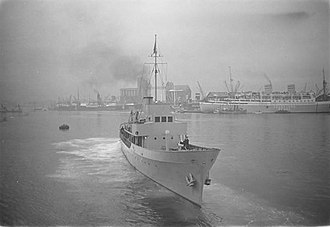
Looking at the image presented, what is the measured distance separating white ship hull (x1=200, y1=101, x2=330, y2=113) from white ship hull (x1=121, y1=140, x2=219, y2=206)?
75.1 ft

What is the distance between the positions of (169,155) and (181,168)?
38 cm

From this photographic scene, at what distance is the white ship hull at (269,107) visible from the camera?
2974 cm

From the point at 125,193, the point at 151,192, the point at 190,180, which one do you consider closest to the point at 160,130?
the point at 151,192

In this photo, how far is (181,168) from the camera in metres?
6.34

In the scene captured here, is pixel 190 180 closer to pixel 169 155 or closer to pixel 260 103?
pixel 169 155

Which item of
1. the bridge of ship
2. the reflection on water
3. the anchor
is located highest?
the bridge of ship

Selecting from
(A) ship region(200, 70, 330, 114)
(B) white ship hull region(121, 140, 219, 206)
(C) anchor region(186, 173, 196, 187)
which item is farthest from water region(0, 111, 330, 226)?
(A) ship region(200, 70, 330, 114)

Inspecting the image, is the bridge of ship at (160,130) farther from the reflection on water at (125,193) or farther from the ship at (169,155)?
the reflection on water at (125,193)

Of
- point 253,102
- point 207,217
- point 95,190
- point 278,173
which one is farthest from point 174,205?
point 253,102

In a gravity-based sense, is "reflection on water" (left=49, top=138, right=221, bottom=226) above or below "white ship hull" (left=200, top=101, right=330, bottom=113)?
below

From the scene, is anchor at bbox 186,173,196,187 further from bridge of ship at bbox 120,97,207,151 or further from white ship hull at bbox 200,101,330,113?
white ship hull at bbox 200,101,330,113

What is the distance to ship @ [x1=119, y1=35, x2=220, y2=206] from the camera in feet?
19.8

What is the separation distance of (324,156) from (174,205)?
23.0 ft

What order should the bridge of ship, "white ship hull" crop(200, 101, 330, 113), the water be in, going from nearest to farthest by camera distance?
the water → the bridge of ship → "white ship hull" crop(200, 101, 330, 113)
